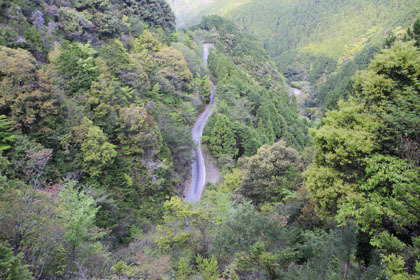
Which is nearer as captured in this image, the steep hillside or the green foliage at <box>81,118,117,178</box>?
the green foliage at <box>81,118,117,178</box>

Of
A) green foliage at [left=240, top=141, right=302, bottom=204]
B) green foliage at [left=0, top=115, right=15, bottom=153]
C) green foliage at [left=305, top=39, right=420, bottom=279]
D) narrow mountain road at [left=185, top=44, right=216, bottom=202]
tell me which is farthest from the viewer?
narrow mountain road at [left=185, top=44, right=216, bottom=202]

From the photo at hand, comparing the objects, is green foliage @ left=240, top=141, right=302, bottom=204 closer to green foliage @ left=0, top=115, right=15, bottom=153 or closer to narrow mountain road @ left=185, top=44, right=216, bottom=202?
narrow mountain road @ left=185, top=44, right=216, bottom=202

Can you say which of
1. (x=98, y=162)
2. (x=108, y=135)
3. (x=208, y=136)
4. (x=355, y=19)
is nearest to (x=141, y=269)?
(x=98, y=162)

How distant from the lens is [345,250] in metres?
5.89

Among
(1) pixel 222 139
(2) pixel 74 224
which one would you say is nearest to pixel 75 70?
(2) pixel 74 224

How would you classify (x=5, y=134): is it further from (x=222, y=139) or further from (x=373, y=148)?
(x=222, y=139)

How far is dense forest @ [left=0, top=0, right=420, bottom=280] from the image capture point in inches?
316

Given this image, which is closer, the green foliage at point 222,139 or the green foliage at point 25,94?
the green foliage at point 25,94

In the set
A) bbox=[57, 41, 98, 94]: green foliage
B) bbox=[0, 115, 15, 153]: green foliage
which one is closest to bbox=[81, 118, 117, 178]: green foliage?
bbox=[57, 41, 98, 94]: green foliage

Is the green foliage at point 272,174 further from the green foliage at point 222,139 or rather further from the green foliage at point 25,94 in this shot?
the green foliage at point 25,94

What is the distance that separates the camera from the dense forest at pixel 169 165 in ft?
26.4

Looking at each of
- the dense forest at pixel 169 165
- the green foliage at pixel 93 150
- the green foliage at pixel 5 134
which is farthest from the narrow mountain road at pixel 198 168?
the green foliage at pixel 5 134

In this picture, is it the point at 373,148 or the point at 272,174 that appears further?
the point at 272,174

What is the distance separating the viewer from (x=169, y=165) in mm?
25172
